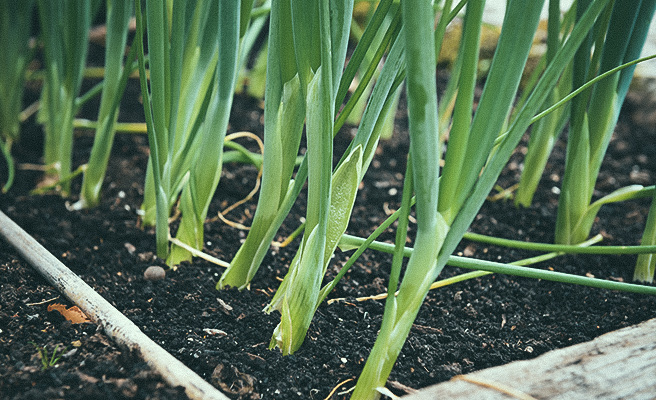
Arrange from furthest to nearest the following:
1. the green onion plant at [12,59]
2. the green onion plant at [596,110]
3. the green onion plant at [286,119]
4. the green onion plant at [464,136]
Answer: the green onion plant at [12,59]
the green onion plant at [596,110]
the green onion plant at [286,119]
the green onion plant at [464,136]

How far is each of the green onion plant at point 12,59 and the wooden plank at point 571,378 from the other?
1113 mm

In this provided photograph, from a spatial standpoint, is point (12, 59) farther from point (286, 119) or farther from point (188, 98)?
point (286, 119)

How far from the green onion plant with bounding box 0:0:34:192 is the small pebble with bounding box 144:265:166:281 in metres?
0.58

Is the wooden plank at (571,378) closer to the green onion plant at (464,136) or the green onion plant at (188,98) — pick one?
the green onion plant at (464,136)

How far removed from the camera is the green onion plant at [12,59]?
126cm

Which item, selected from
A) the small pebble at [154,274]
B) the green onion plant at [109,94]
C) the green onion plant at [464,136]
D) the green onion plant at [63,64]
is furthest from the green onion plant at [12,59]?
the green onion plant at [464,136]

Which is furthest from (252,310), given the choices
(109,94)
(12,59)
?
(12,59)

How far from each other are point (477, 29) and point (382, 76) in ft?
0.52

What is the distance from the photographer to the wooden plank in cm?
56

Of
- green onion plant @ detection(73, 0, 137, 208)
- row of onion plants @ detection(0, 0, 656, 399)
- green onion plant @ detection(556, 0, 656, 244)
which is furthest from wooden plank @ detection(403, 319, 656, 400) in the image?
green onion plant @ detection(73, 0, 137, 208)

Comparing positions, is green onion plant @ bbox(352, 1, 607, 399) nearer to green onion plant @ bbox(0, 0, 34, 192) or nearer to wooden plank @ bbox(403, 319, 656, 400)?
wooden plank @ bbox(403, 319, 656, 400)

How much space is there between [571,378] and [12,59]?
1392 mm

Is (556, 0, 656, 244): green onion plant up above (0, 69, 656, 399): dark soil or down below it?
above

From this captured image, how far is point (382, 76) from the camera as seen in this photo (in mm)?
642
